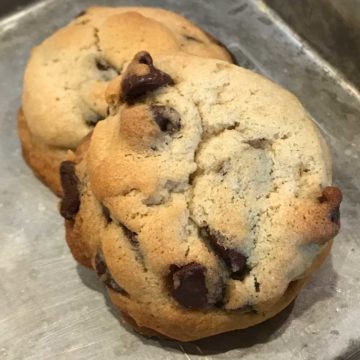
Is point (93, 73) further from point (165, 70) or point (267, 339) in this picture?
point (267, 339)

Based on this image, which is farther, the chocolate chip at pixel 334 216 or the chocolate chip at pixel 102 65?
the chocolate chip at pixel 102 65

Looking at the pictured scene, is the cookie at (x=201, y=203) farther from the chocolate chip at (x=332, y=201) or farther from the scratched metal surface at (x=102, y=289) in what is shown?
the scratched metal surface at (x=102, y=289)

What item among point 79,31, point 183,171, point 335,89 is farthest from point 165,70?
point 335,89

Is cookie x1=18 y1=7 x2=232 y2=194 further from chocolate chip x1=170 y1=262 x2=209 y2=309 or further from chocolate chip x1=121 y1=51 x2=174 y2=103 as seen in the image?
chocolate chip x1=170 y1=262 x2=209 y2=309

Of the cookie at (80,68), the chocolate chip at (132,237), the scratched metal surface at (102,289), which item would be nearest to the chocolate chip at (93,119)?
the cookie at (80,68)

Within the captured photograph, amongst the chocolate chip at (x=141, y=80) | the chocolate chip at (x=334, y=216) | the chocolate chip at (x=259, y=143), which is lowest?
the chocolate chip at (x=334, y=216)

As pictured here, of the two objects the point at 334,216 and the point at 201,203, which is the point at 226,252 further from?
the point at 334,216

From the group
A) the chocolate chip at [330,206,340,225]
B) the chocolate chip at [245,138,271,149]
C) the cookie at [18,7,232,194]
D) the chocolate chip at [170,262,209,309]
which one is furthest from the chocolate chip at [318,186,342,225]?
the cookie at [18,7,232,194]
